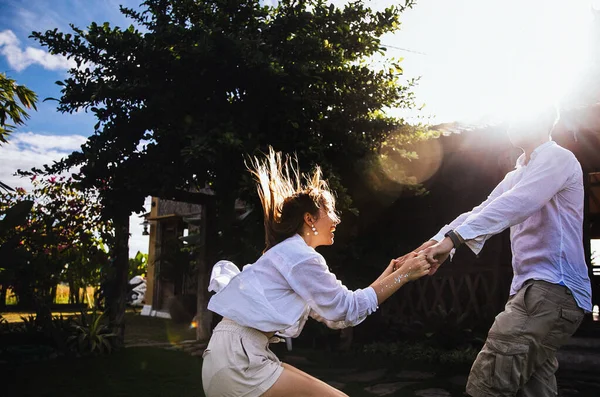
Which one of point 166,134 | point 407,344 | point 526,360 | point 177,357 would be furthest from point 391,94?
point 526,360

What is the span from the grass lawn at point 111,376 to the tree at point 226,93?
6.86 feet

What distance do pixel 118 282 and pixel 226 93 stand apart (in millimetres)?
3324

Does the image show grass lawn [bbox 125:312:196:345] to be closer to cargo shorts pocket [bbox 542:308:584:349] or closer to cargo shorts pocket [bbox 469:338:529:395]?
cargo shorts pocket [bbox 469:338:529:395]

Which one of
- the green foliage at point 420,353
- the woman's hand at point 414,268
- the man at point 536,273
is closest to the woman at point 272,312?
the woman's hand at point 414,268

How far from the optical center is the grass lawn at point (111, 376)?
527cm

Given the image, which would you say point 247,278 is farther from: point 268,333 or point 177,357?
point 177,357

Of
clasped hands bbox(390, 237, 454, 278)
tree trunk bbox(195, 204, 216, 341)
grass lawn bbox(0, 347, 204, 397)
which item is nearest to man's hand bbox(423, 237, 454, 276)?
clasped hands bbox(390, 237, 454, 278)

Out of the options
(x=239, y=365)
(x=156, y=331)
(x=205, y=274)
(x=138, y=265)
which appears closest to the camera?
(x=239, y=365)

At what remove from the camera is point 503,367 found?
2.37 m

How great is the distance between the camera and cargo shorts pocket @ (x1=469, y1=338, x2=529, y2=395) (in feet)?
7.68

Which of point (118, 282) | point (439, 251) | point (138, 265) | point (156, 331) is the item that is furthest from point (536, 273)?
point (138, 265)

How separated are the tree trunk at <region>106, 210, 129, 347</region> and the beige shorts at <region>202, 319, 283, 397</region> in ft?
19.7

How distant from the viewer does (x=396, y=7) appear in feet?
22.8

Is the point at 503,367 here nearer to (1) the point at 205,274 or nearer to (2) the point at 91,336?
(2) the point at 91,336
